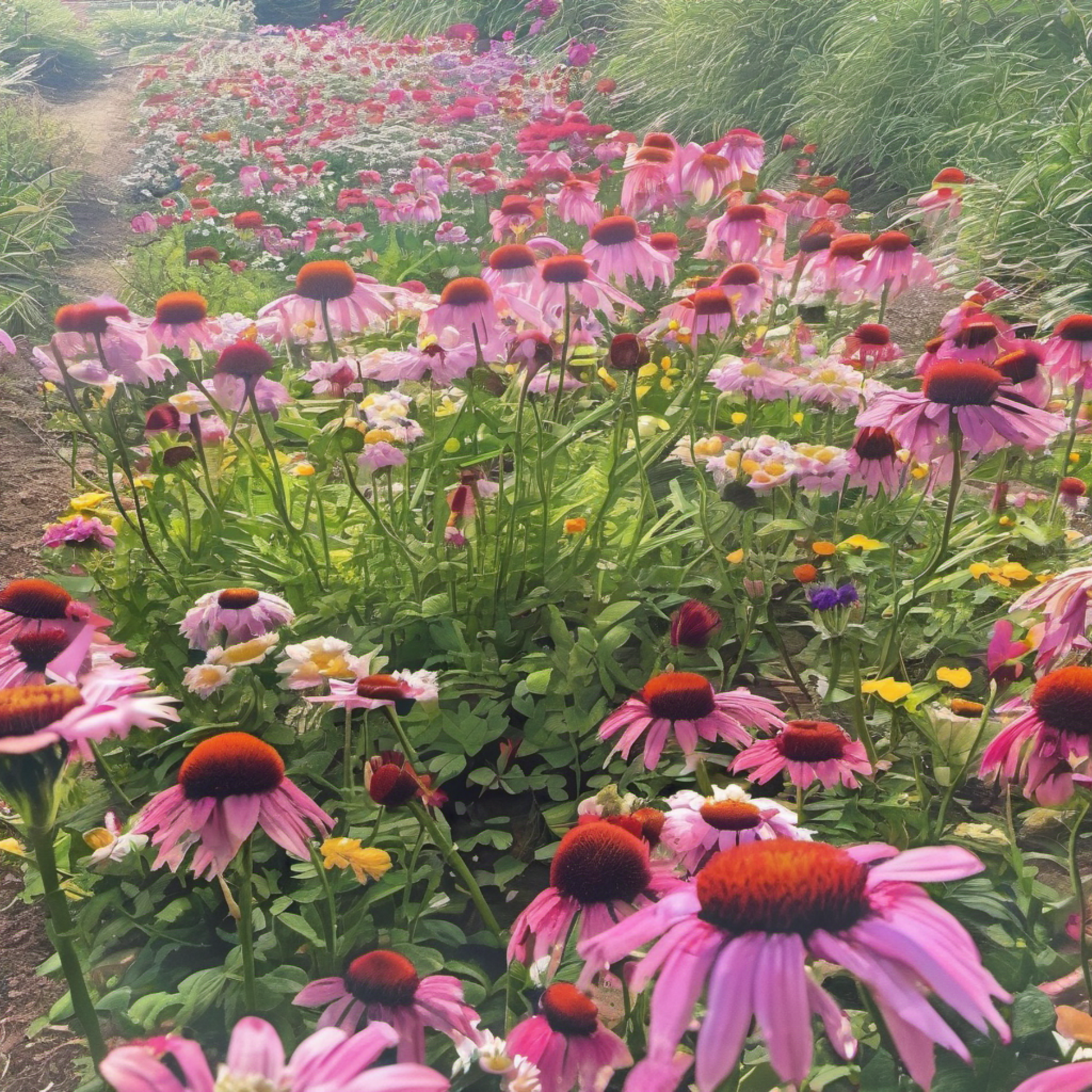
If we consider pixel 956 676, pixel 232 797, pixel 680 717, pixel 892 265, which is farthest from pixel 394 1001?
pixel 892 265

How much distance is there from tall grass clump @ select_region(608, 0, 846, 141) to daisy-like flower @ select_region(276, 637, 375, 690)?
19.5 ft

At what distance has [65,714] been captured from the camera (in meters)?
0.75

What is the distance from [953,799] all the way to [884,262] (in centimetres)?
123

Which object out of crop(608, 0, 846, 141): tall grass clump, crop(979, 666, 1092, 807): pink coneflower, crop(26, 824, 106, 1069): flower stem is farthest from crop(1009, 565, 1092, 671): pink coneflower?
crop(608, 0, 846, 141): tall grass clump

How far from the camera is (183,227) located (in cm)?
650

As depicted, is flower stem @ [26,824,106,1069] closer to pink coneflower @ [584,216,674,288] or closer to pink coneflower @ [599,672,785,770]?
pink coneflower @ [599,672,785,770]

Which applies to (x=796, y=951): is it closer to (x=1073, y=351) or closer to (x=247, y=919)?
(x=247, y=919)

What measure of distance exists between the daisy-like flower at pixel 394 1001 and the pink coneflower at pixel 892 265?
6.33 ft

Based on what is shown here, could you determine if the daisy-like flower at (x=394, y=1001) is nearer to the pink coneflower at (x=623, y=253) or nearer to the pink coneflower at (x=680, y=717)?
the pink coneflower at (x=680, y=717)

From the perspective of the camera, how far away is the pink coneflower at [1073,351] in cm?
204

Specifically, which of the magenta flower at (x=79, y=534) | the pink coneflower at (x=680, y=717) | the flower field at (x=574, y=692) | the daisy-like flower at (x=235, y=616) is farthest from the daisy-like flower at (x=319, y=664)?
the magenta flower at (x=79, y=534)

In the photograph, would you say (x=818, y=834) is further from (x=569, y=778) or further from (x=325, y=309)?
(x=325, y=309)

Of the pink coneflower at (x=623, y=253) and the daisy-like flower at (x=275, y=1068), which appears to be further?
the pink coneflower at (x=623, y=253)

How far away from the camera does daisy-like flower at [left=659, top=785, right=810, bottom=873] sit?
3.55 ft
